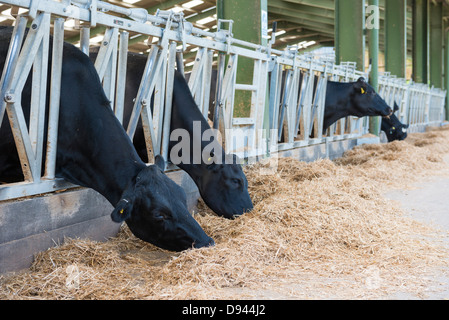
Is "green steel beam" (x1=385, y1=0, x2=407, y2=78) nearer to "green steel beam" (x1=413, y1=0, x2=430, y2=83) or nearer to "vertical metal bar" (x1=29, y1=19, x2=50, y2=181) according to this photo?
"green steel beam" (x1=413, y1=0, x2=430, y2=83)

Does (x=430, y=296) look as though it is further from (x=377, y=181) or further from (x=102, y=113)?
(x=377, y=181)

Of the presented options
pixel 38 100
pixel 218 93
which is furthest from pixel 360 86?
pixel 38 100

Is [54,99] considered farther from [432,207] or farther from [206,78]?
[432,207]

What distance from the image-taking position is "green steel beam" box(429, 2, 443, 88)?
26422mm

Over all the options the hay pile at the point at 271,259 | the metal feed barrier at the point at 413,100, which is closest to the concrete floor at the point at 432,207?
the hay pile at the point at 271,259

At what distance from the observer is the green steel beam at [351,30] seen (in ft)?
40.5

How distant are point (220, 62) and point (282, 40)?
1184 inches

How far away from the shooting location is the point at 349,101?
1019 centimetres

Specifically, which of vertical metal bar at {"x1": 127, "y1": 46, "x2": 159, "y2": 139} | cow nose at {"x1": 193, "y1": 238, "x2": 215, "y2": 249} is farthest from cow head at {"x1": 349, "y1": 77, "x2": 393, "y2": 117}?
cow nose at {"x1": 193, "y1": 238, "x2": 215, "y2": 249}

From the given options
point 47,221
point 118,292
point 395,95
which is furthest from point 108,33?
point 395,95

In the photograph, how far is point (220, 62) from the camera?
5801 millimetres

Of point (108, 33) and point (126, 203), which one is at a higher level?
point (108, 33)

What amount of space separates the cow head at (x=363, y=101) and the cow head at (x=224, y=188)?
6318 millimetres

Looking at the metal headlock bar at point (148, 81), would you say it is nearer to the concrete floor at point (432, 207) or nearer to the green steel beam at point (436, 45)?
the concrete floor at point (432, 207)
